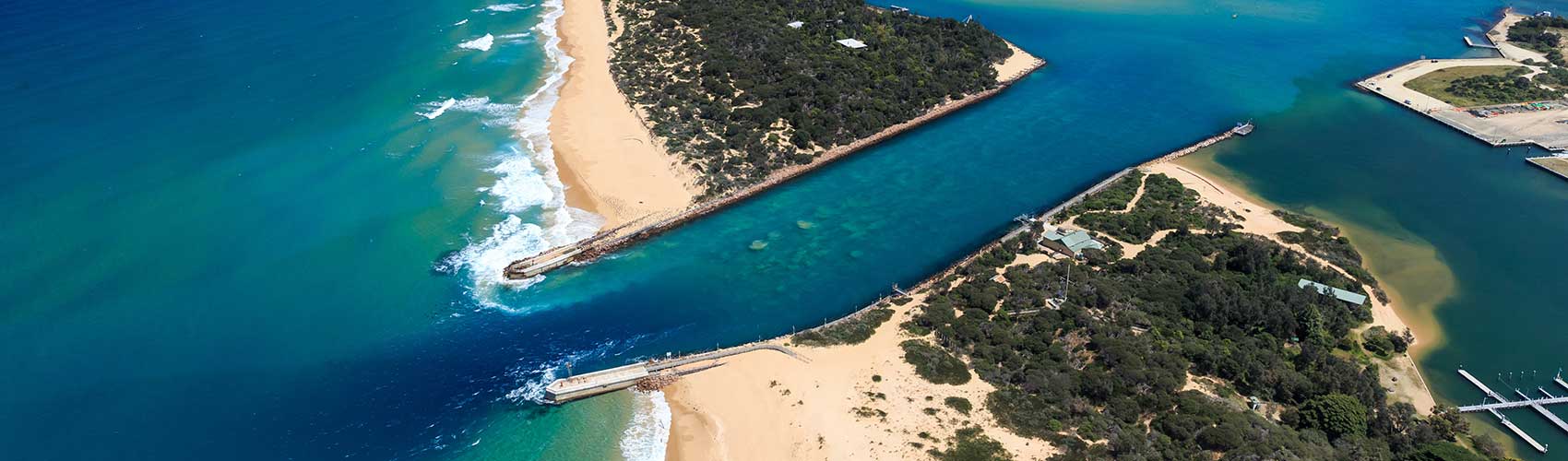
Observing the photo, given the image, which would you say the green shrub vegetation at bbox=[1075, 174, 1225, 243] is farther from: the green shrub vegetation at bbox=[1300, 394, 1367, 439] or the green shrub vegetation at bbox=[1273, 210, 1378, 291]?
the green shrub vegetation at bbox=[1300, 394, 1367, 439]

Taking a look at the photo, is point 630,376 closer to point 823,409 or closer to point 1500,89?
point 823,409

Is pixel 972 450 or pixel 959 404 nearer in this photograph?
pixel 972 450

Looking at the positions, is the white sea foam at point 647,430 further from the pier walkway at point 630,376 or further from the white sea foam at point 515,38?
the white sea foam at point 515,38

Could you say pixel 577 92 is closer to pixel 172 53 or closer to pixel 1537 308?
pixel 172 53

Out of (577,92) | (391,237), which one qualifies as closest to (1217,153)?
(577,92)

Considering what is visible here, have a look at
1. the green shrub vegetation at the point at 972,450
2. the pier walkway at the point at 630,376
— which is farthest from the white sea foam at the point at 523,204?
the green shrub vegetation at the point at 972,450

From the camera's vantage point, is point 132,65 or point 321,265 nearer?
point 321,265

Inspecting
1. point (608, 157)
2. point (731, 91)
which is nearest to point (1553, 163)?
point (731, 91)
